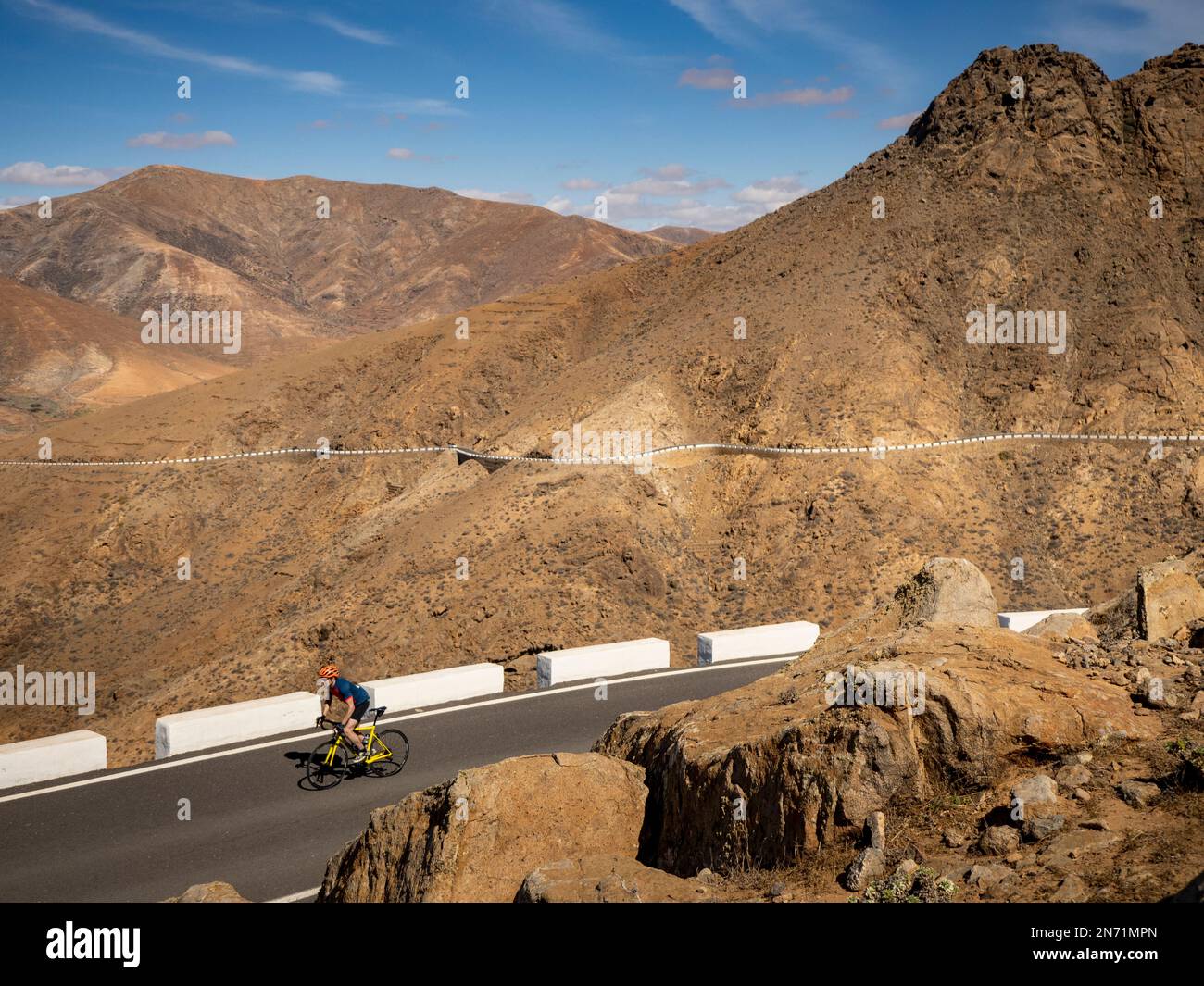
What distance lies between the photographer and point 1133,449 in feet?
91.8

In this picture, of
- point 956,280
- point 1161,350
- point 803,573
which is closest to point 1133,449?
point 1161,350

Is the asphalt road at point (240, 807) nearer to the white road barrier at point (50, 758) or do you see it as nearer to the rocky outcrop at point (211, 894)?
the white road barrier at point (50, 758)

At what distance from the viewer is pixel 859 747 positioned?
6703mm

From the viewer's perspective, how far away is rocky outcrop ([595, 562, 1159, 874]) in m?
6.67

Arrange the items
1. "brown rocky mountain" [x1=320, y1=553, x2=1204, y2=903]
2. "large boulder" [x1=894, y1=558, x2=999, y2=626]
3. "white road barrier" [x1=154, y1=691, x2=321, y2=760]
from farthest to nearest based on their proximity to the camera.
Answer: "white road barrier" [x1=154, y1=691, x2=321, y2=760] → "large boulder" [x1=894, y1=558, x2=999, y2=626] → "brown rocky mountain" [x1=320, y1=553, x2=1204, y2=903]

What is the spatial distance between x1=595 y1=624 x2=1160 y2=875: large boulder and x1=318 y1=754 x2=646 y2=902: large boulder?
1.17 feet

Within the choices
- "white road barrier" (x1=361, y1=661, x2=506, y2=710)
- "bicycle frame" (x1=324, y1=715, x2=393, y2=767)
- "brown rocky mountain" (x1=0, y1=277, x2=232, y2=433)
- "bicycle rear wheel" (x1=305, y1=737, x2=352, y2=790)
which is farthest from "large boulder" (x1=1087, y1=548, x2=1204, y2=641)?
"brown rocky mountain" (x1=0, y1=277, x2=232, y2=433)

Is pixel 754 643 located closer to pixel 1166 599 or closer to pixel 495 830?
Result: pixel 1166 599

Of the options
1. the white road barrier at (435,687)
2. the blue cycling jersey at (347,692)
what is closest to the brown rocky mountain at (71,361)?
the white road barrier at (435,687)

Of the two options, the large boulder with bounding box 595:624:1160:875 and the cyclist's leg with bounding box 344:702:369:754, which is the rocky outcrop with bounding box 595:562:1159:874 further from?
the cyclist's leg with bounding box 344:702:369:754

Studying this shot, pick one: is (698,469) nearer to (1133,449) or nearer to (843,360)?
(843,360)

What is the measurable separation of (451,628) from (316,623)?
378cm

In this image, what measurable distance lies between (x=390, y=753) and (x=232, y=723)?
2.70 meters

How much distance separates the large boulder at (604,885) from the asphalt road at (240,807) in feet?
16.5
